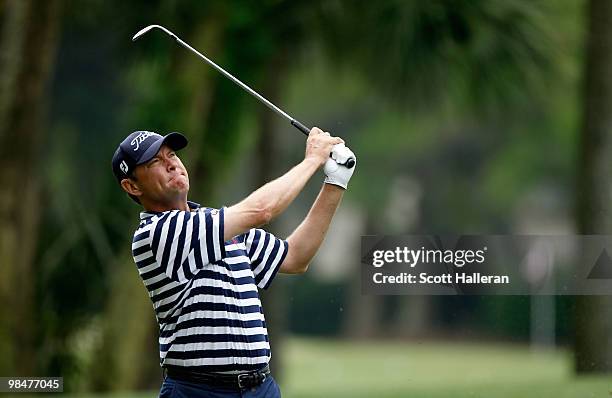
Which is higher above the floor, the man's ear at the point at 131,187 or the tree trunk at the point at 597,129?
the tree trunk at the point at 597,129

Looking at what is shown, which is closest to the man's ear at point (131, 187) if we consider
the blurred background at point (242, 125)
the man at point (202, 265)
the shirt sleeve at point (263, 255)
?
the man at point (202, 265)

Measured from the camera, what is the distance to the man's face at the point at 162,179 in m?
5.40

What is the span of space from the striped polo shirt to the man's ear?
174mm

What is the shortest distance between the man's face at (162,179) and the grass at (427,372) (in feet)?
13.3

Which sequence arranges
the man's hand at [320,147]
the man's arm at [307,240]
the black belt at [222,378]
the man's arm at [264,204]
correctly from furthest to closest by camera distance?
the man's arm at [307,240] → the man's hand at [320,147] → the black belt at [222,378] → the man's arm at [264,204]


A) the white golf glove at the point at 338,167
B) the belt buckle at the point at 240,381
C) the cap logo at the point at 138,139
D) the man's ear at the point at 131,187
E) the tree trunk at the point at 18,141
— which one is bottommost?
the belt buckle at the point at 240,381

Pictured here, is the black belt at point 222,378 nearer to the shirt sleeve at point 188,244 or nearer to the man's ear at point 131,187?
the shirt sleeve at point 188,244

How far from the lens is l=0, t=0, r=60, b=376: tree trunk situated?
42.1ft

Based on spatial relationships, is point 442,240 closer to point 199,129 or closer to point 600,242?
point 600,242

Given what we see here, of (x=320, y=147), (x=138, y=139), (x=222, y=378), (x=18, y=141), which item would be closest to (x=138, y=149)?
(x=138, y=139)

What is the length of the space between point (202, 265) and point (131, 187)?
20.6 inches

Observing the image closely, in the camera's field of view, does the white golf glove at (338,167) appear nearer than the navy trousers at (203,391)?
No

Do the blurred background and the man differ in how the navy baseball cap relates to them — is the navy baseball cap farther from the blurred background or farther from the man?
the blurred background

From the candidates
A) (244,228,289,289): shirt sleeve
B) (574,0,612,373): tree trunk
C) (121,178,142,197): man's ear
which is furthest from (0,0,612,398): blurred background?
(121,178,142,197): man's ear
